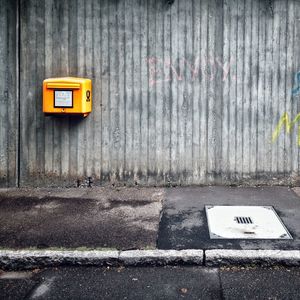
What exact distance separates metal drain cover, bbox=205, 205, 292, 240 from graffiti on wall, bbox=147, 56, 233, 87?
90.0 inches

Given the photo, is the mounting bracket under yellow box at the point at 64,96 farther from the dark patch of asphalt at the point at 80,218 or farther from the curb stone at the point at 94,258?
the curb stone at the point at 94,258

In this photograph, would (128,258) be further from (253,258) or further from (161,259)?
(253,258)

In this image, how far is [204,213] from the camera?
6.29 meters

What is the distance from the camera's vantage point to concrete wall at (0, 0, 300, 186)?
755 centimetres

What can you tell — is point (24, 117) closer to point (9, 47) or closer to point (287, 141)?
point (9, 47)

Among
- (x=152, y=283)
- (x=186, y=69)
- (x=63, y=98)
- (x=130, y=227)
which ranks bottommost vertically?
(x=152, y=283)

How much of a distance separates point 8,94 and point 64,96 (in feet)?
3.83

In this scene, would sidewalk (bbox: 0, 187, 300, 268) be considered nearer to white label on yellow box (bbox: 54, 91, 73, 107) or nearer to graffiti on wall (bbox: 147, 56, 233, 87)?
white label on yellow box (bbox: 54, 91, 73, 107)

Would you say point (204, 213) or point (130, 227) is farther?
point (204, 213)

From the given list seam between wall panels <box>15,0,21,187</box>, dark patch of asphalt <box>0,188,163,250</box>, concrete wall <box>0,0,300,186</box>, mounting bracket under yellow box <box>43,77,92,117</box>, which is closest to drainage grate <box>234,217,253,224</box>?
dark patch of asphalt <box>0,188,163,250</box>

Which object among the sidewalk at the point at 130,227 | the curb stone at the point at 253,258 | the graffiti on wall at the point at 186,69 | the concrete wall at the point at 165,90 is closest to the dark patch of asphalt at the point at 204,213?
the sidewalk at the point at 130,227

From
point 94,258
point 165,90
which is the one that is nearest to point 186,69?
point 165,90

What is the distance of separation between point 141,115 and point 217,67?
1.46 m

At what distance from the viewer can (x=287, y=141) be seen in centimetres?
768
